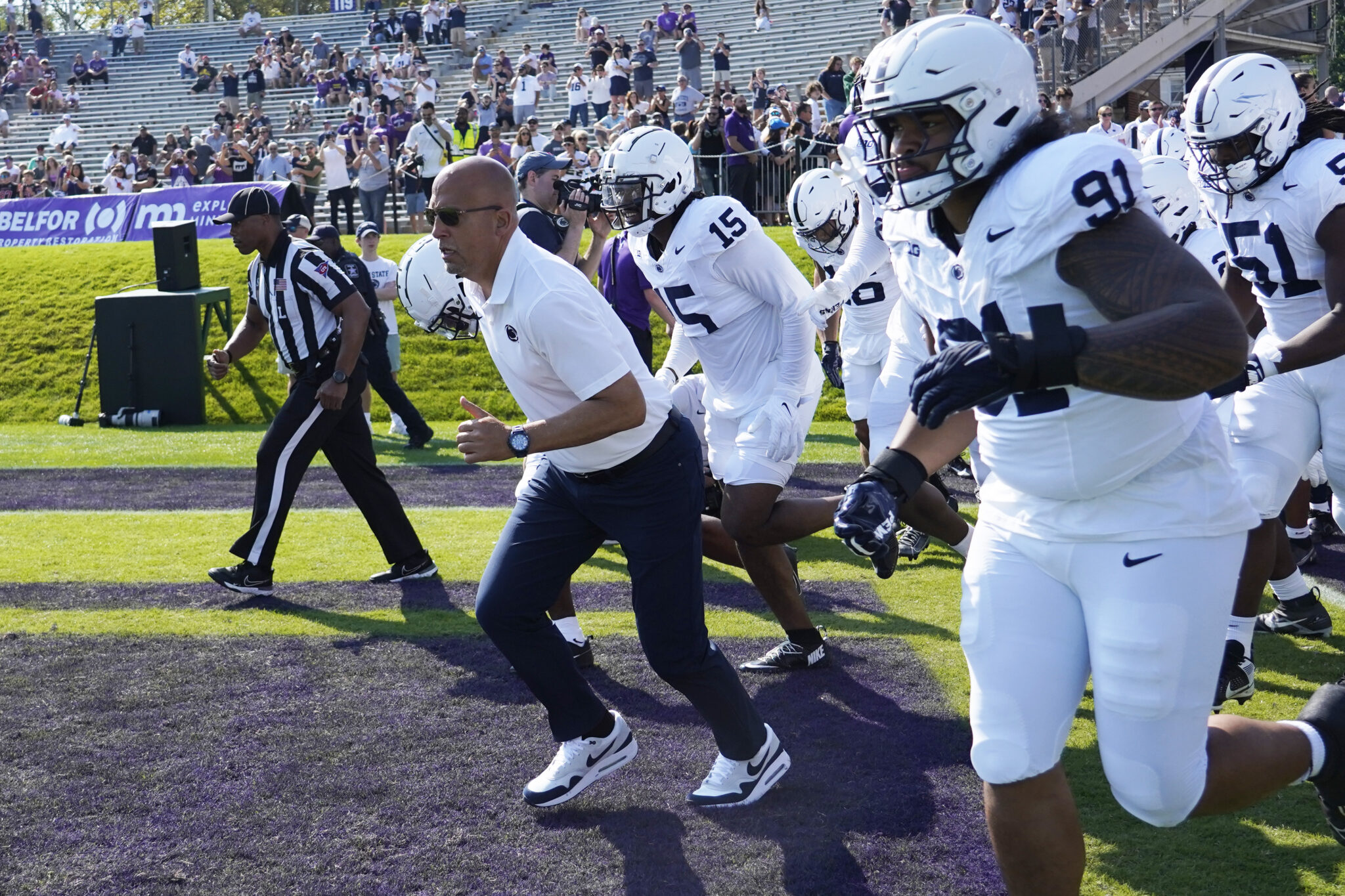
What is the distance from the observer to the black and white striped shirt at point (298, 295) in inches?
258

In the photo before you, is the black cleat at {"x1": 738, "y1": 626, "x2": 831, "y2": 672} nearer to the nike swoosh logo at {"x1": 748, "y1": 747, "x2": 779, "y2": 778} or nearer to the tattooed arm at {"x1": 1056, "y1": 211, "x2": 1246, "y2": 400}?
the nike swoosh logo at {"x1": 748, "y1": 747, "x2": 779, "y2": 778}

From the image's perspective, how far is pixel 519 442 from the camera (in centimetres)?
342

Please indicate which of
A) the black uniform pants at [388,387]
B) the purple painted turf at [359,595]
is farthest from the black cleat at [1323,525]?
the black uniform pants at [388,387]

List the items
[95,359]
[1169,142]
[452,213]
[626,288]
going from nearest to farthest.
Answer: [452,213]
[626,288]
[1169,142]
[95,359]

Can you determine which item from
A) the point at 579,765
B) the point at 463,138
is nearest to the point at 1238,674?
the point at 579,765

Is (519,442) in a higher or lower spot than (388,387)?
higher

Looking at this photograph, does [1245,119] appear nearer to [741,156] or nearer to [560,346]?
[560,346]

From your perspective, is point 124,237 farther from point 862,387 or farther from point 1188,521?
point 1188,521

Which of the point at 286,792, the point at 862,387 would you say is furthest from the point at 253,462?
the point at 286,792

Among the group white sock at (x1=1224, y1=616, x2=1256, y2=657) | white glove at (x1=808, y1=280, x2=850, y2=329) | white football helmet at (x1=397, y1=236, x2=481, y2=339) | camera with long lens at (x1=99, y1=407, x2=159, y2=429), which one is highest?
white football helmet at (x1=397, y1=236, x2=481, y2=339)

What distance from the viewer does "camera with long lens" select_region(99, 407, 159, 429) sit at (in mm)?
13414

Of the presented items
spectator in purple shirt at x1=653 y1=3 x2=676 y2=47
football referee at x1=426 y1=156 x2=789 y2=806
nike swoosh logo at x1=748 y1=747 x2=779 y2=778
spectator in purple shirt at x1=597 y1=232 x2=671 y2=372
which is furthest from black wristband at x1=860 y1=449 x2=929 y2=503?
spectator in purple shirt at x1=653 y1=3 x2=676 y2=47

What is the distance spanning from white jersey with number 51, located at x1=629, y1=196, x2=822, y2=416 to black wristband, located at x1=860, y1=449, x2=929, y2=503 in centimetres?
229

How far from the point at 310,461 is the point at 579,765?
3085mm
